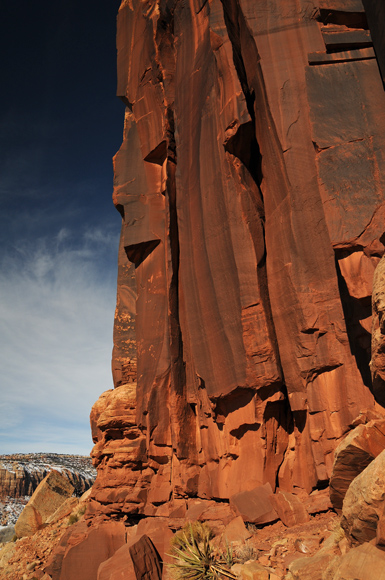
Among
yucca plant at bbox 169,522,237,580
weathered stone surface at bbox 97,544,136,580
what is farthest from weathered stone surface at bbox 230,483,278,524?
weathered stone surface at bbox 97,544,136,580

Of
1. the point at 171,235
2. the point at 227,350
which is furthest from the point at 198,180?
the point at 227,350

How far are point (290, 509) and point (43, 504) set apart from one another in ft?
64.2

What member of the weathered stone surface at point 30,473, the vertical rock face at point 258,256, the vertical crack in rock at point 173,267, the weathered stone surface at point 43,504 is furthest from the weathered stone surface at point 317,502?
the weathered stone surface at point 30,473

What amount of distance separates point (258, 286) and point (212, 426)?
170 inches

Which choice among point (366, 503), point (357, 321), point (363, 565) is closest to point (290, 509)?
point (357, 321)

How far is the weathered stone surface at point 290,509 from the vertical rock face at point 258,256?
67 cm

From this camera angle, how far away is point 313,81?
10789 mm

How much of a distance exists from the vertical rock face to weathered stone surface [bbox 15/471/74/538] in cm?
981

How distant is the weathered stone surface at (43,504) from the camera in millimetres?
22578

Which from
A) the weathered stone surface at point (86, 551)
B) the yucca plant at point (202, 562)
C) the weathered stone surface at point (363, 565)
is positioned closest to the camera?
the weathered stone surface at point (363, 565)

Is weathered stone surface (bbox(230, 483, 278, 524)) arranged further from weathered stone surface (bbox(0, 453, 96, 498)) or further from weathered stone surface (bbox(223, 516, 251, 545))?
weathered stone surface (bbox(0, 453, 96, 498))

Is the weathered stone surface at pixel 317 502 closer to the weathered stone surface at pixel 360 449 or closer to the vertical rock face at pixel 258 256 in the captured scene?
the vertical rock face at pixel 258 256

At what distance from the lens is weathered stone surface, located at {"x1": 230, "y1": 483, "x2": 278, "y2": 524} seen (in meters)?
9.56

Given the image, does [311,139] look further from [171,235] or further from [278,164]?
[171,235]
